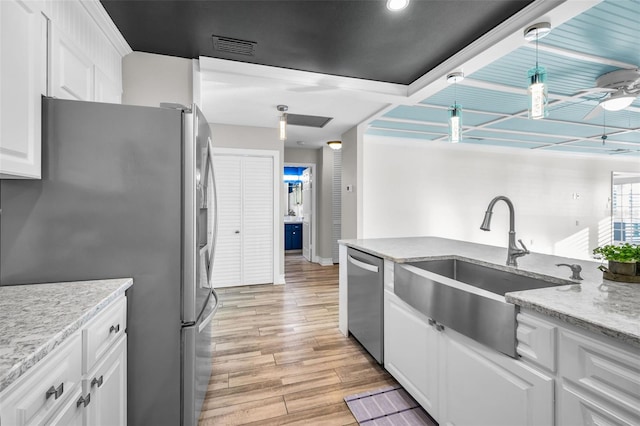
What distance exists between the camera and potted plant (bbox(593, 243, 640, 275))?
49.1 inches

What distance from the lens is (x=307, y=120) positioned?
13.7ft

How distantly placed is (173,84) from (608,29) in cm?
330

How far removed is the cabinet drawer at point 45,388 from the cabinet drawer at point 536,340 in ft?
5.05

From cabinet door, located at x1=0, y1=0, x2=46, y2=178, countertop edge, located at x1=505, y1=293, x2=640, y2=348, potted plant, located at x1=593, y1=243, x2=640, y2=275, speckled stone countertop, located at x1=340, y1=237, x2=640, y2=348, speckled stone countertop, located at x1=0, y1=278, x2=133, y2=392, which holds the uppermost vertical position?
cabinet door, located at x1=0, y1=0, x2=46, y2=178

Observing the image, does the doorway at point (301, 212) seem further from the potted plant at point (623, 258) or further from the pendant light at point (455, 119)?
the potted plant at point (623, 258)

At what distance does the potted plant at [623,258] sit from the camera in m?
1.25

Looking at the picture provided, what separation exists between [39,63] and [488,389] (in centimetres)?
248

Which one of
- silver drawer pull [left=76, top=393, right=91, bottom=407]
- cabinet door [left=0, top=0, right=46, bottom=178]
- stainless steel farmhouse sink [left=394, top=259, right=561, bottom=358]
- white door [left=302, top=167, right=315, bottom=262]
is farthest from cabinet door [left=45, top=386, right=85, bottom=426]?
white door [left=302, top=167, right=315, bottom=262]

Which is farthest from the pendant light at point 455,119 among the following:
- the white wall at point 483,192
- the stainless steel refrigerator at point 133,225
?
the white wall at point 483,192

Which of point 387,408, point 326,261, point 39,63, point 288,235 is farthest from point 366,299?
point 288,235

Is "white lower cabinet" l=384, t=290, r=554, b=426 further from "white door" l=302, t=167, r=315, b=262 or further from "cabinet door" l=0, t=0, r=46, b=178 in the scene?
"white door" l=302, t=167, r=315, b=262

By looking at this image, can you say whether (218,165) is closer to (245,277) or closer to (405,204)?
(245,277)

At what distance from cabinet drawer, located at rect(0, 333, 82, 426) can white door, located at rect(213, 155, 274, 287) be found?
336 cm

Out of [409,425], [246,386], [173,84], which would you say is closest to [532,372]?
[409,425]
